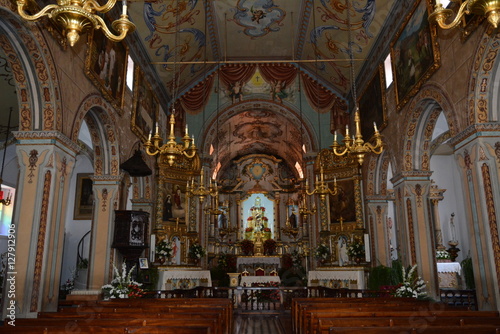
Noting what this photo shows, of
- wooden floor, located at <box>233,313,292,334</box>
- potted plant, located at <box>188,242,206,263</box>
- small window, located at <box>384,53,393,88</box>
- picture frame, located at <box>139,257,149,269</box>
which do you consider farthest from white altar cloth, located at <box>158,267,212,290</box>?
small window, located at <box>384,53,393,88</box>

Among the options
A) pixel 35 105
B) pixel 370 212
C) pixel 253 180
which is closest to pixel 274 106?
pixel 370 212

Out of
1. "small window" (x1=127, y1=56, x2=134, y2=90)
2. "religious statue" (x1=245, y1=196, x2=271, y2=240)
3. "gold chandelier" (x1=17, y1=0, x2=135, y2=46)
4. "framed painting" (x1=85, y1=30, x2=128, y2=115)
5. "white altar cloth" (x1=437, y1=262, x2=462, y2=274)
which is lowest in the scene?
"white altar cloth" (x1=437, y1=262, x2=462, y2=274)

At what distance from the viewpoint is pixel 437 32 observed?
9039 millimetres

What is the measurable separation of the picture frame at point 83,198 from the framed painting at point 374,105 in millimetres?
11201

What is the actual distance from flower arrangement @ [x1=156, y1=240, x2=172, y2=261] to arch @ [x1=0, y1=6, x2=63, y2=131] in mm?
6877

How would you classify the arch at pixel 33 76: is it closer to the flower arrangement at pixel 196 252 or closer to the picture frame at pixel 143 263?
the picture frame at pixel 143 263

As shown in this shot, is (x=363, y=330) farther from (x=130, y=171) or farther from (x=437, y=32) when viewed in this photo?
(x=130, y=171)

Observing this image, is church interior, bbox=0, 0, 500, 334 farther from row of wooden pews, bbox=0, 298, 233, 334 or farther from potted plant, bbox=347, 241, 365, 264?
row of wooden pews, bbox=0, 298, 233, 334

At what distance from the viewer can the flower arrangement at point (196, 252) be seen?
15.4 metres

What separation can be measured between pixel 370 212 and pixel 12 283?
1122 centimetres

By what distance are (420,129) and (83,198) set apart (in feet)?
43.6

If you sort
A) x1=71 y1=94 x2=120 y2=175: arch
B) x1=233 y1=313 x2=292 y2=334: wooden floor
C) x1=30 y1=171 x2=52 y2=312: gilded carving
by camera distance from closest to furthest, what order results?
x1=30 y1=171 x2=52 y2=312: gilded carving
x1=233 y1=313 x2=292 y2=334: wooden floor
x1=71 y1=94 x2=120 y2=175: arch

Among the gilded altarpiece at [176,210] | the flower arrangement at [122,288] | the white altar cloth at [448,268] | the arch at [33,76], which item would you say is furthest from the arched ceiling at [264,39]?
the white altar cloth at [448,268]

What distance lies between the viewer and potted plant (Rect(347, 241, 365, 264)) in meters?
13.9
